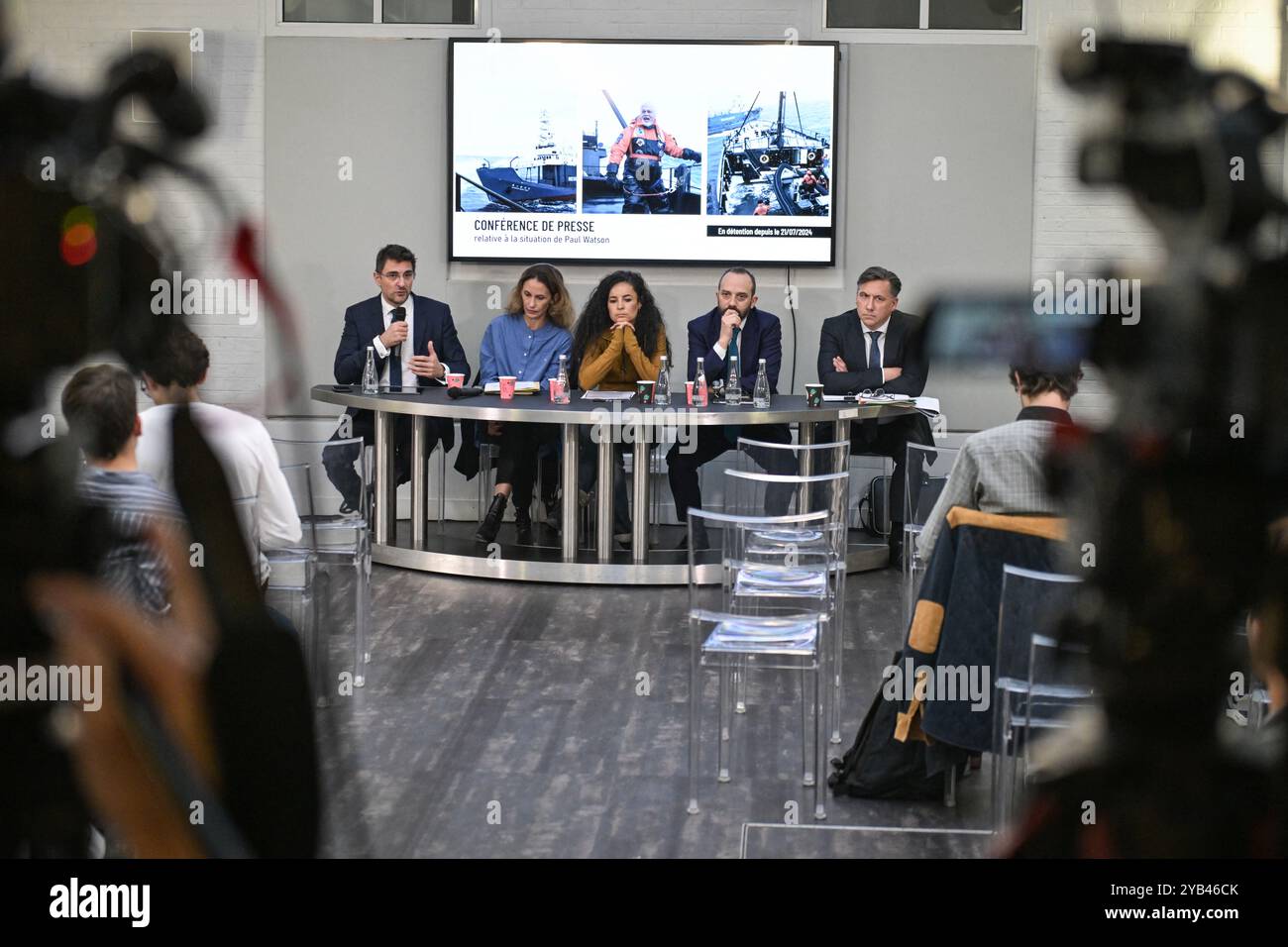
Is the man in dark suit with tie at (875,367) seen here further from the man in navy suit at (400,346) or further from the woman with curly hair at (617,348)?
the man in navy suit at (400,346)

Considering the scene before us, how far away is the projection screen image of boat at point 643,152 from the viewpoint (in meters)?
7.75

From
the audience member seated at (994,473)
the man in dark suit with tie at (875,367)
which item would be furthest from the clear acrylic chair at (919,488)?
the man in dark suit with tie at (875,367)

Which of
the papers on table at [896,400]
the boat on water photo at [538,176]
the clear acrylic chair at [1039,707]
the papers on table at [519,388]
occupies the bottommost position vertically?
the clear acrylic chair at [1039,707]

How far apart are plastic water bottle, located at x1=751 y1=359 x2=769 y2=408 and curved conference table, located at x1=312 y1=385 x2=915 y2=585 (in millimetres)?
71

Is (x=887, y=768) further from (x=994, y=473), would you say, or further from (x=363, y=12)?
(x=363, y=12)

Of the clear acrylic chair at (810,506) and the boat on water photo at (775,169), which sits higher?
the boat on water photo at (775,169)

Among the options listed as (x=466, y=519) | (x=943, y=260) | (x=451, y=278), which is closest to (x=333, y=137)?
(x=451, y=278)

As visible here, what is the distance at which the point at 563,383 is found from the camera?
261 inches

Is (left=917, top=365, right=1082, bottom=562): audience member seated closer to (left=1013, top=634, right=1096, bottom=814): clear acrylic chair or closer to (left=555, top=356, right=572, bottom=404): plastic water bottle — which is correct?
(left=1013, top=634, right=1096, bottom=814): clear acrylic chair

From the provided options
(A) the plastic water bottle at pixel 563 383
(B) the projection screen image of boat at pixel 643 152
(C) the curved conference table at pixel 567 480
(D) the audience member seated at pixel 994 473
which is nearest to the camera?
(D) the audience member seated at pixel 994 473

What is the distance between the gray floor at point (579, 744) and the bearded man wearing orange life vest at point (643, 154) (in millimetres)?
2610

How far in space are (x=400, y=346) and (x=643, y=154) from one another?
68.2 inches
